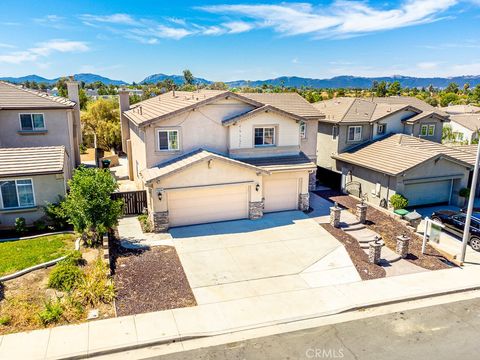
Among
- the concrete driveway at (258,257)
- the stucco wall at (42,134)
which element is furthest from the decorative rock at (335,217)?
the stucco wall at (42,134)

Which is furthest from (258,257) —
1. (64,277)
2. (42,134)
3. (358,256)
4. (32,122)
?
(32,122)

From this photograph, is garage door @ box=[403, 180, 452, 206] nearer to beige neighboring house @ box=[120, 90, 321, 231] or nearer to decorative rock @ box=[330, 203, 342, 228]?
decorative rock @ box=[330, 203, 342, 228]

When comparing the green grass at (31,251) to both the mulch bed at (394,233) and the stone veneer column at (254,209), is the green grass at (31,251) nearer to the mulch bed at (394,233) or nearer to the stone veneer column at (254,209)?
the stone veneer column at (254,209)

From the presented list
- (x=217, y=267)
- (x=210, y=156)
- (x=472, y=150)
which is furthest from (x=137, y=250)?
(x=472, y=150)

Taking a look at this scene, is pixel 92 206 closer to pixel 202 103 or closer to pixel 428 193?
pixel 202 103

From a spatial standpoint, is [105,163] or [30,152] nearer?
[30,152]

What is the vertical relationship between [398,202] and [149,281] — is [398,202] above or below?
above
